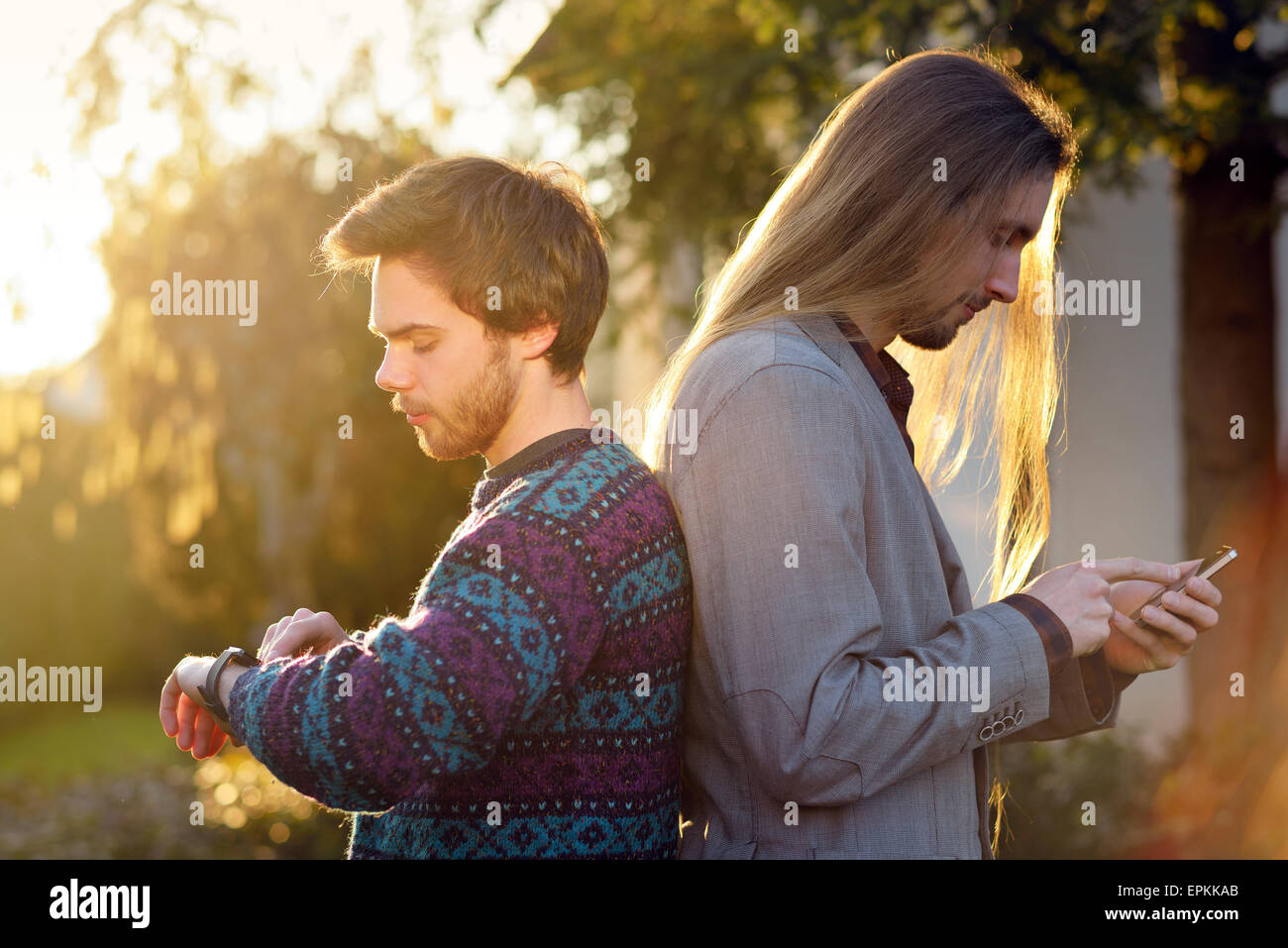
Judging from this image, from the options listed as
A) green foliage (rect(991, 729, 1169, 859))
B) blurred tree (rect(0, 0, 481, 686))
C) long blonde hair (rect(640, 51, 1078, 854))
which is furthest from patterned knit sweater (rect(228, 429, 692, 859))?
blurred tree (rect(0, 0, 481, 686))

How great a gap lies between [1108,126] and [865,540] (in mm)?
3281

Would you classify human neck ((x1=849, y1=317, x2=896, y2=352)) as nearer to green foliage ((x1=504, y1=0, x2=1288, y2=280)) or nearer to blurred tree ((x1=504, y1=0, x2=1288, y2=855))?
green foliage ((x1=504, y1=0, x2=1288, y2=280))

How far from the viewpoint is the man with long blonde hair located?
1.59 m

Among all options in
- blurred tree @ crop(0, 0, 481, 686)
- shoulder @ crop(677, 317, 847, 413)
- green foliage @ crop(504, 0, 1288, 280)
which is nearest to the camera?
shoulder @ crop(677, 317, 847, 413)

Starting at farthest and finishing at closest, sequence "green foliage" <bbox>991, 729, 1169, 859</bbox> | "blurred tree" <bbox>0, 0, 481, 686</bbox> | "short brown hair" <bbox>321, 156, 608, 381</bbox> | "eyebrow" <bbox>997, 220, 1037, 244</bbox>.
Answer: "blurred tree" <bbox>0, 0, 481, 686</bbox>
"green foliage" <bbox>991, 729, 1169, 859</bbox>
"eyebrow" <bbox>997, 220, 1037, 244</bbox>
"short brown hair" <bbox>321, 156, 608, 381</bbox>

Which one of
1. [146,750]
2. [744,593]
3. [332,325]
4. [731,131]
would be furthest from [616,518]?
[146,750]

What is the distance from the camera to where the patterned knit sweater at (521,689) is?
1439mm

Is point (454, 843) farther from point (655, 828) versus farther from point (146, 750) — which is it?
point (146, 750)

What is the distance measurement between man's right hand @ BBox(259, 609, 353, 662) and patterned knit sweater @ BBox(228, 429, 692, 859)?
11 centimetres

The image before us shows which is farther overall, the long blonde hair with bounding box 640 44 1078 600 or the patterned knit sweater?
the long blonde hair with bounding box 640 44 1078 600

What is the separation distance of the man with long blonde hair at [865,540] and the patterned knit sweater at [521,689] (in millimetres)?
96

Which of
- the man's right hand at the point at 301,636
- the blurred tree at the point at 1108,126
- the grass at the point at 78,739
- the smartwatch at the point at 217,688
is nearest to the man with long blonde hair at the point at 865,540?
the man's right hand at the point at 301,636

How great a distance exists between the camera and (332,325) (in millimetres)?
7391

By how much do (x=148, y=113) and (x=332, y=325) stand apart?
6.63 ft
